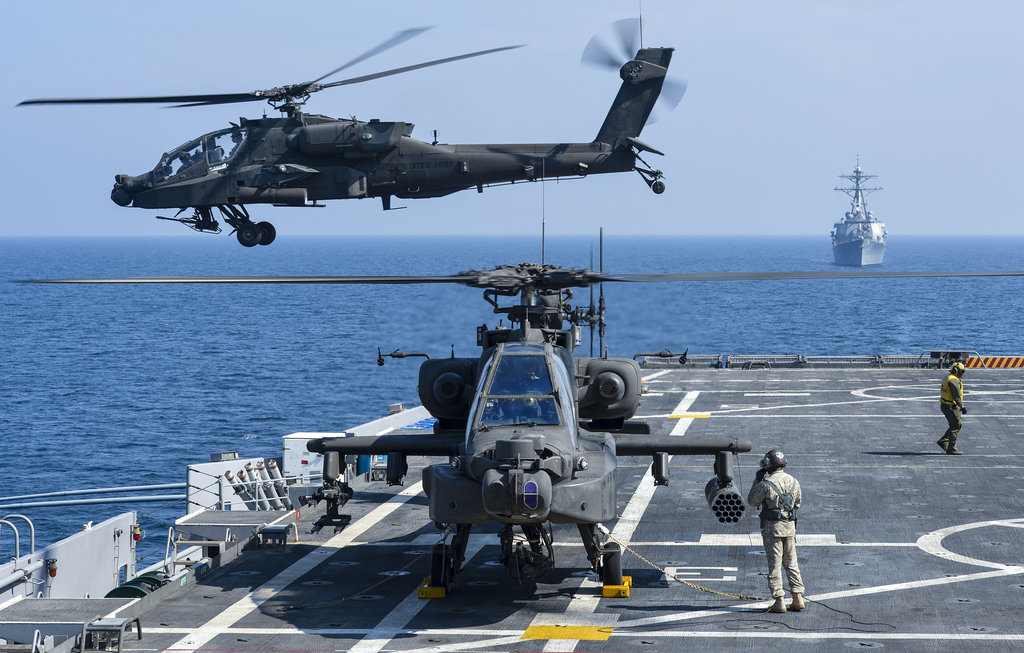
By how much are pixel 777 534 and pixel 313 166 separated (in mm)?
15177

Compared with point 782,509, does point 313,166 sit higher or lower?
higher

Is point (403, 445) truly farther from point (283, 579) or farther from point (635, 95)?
point (635, 95)

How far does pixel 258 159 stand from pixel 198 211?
5.99 ft

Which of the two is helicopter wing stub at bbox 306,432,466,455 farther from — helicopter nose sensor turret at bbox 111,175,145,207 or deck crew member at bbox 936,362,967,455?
deck crew member at bbox 936,362,967,455

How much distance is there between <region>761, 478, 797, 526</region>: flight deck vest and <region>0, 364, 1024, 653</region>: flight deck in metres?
1.26

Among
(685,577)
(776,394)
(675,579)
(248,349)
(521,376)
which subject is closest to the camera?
(521,376)

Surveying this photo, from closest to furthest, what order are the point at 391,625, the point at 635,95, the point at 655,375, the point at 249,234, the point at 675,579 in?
the point at 391,625 < the point at 675,579 < the point at 249,234 < the point at 635,95 < the point at 655,375

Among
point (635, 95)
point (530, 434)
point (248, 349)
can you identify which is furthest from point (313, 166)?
point (248, 349)

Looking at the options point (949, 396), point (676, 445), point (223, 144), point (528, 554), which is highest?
point (223, 144)

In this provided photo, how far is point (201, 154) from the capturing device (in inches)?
1042

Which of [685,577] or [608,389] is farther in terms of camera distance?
[608,389]

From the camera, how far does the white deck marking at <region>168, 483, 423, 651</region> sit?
14.8 metres

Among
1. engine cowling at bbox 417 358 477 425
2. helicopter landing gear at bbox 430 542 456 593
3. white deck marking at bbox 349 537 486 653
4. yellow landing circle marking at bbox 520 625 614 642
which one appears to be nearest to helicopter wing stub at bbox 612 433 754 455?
engine cowling at bbox 417 358 477 425

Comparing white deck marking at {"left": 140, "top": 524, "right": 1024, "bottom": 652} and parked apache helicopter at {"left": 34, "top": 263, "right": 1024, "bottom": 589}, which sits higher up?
parked apache helicopter at {"left": 34, "top": 263, "right": 1024, "bottom": 589}
